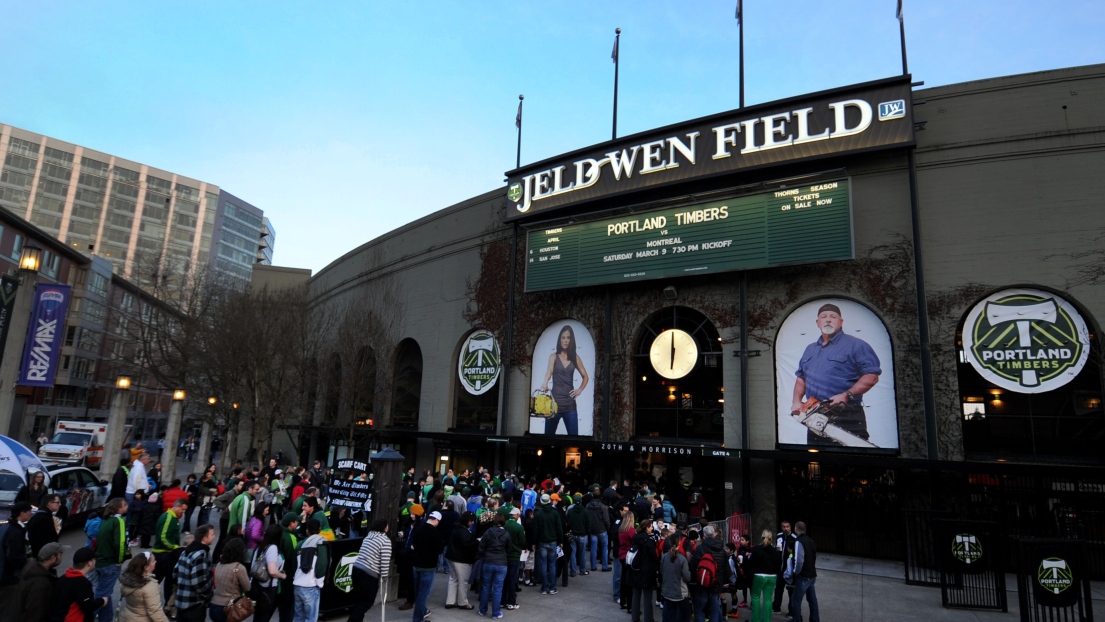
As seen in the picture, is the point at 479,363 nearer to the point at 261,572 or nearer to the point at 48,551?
the point at 261,572

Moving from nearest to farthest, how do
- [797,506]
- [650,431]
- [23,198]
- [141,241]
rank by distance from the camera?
[797,506] < [650,431] < [23,198] < [141,241]

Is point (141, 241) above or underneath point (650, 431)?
above

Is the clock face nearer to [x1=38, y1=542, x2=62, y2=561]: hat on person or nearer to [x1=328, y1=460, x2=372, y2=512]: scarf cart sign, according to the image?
[x1=328, y1=460, x2=372, y2=512]: scarf cart sign

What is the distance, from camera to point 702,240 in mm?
21109

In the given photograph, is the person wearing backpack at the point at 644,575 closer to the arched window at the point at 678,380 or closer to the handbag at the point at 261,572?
the handbag at the point at 261,572

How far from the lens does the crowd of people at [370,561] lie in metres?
7.22

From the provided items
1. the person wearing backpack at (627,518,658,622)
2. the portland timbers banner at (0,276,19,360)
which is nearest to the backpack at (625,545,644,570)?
the person wearing backpack at (627,518,658,622)

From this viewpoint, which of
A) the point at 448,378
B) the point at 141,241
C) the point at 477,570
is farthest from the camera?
the point at 141,241

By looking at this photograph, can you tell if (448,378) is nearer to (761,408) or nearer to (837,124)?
(761,408)

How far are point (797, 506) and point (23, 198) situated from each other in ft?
324

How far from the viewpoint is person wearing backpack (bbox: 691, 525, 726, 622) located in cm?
952

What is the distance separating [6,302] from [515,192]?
57.8ft

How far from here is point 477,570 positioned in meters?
12.6

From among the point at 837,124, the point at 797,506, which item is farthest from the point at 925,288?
the point at 797,506
